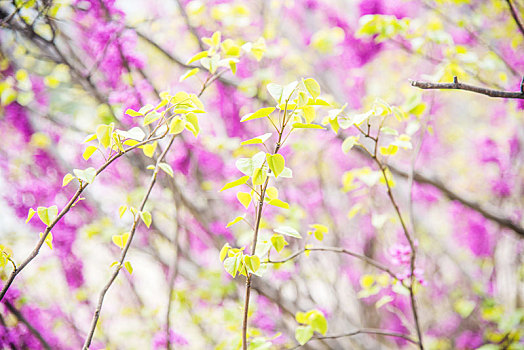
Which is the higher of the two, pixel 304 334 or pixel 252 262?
pixel 252 262

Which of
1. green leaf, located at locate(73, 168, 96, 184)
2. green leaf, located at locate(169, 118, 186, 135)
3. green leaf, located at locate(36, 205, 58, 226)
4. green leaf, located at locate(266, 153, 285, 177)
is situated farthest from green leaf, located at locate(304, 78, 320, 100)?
green leaf, located at locate(36, 205, 58, 226)

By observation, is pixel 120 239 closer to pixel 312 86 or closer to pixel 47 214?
pixel 47 214

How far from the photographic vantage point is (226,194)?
1.94 m

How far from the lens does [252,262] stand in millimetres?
659

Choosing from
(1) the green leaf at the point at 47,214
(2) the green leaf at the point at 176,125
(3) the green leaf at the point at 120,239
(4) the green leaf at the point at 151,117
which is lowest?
(3) the green leaf at the point at 120,239

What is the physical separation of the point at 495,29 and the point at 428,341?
1.77 m

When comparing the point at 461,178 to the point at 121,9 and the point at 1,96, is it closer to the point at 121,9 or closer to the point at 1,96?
the point at 121,9

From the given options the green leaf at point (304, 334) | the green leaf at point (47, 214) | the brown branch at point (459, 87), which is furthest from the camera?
the green leaf at point (304, 334)

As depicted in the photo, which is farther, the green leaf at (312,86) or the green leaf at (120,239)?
the green leaf at (120,239)

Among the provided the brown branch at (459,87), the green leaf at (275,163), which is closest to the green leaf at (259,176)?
the green leaf at (275,163)

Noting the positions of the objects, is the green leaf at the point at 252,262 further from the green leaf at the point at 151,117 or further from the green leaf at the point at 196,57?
the green leaf at the point at 196,57

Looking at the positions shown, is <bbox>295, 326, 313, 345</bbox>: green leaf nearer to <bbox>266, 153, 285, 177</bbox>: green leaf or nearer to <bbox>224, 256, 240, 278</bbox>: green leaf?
<bbox>224, 256, 240, 278</bbox>: green leaf

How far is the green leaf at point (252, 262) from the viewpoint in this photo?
0.66m

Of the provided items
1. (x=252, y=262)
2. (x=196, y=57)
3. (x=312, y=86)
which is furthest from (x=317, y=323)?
(x=196, y=57)
